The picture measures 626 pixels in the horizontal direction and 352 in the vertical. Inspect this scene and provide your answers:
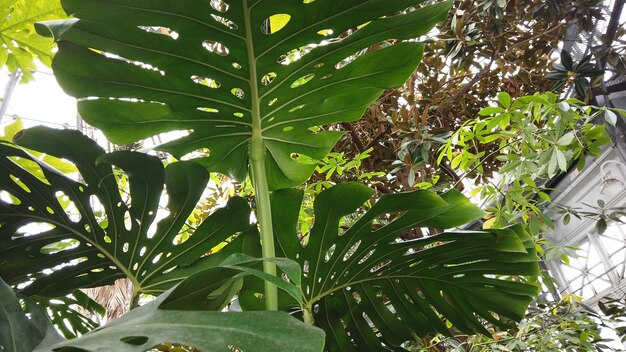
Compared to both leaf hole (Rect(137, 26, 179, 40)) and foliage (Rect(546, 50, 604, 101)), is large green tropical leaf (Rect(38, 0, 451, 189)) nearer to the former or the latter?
leaf hole (Rect(137, 26, 179, 40))

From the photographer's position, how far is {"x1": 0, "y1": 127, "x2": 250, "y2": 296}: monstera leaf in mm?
843

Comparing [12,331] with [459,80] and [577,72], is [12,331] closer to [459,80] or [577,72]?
[577,72]

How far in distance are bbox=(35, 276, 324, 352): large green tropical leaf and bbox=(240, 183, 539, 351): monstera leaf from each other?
446mm

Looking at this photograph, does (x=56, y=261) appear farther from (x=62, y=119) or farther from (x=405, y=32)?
(x=62, y=119)

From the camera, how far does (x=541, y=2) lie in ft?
7.90

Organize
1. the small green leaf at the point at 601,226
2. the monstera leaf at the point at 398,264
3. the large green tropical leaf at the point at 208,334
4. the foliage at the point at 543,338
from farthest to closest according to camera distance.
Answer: the small green leaf at the point at 601,226 < the foliage at the point at 543,338 < the monstera leaf at the point at 398,264 < the large green tropical leaf at the point at 208,334

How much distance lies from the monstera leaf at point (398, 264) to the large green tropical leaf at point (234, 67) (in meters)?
0.13

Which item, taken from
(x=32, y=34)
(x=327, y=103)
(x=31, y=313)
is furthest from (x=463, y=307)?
(x=32, y=34)

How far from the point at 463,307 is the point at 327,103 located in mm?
582

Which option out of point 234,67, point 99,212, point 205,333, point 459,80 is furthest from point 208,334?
point 459,80

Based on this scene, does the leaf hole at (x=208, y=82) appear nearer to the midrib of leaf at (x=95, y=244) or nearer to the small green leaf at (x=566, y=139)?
the midrib of leaf at (x=95, y=244)

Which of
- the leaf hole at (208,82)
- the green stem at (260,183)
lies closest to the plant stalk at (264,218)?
the green stem at (260,183)

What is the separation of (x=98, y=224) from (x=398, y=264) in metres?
0.62

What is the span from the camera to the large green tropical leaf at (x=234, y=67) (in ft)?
2.51
